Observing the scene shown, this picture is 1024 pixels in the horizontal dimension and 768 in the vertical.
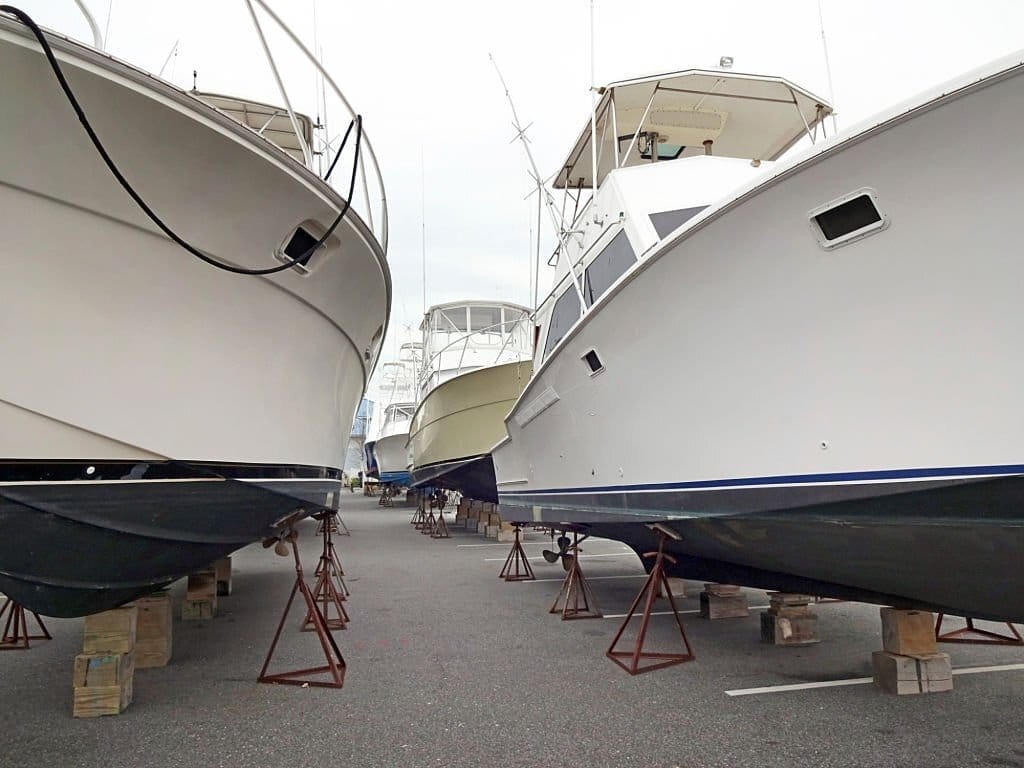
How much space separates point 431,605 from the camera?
6230mm

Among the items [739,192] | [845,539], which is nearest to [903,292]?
[739,192]

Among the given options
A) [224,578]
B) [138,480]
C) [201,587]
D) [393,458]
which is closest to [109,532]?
[138,480]

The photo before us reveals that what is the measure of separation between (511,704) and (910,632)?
7.42ft

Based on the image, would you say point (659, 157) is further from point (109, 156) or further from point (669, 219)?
point (109, 156)

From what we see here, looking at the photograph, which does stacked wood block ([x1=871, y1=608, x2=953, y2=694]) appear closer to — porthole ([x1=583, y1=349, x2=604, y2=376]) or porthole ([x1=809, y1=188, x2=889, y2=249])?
porthole ([x1=583, y1=349, x2=604, y2=376])

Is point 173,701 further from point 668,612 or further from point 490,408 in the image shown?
point 490,408

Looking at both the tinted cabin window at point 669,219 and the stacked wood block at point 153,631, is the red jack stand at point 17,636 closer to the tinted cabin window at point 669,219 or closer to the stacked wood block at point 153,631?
the stacked wood block at point 153,631

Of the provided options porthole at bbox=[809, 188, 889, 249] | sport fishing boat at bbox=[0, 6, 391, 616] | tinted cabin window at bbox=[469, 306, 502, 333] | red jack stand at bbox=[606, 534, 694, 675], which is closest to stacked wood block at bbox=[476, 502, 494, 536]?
tinted cabin window at bbox=[469, 306, 502, 333]

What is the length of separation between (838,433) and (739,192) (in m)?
1.10

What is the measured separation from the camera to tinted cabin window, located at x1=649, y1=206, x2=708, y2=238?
457cm

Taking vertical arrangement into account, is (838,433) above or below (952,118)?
below

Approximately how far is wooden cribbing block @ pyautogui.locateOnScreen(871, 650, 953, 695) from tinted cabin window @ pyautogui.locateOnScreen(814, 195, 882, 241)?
2487 mm

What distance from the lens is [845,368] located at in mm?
2648

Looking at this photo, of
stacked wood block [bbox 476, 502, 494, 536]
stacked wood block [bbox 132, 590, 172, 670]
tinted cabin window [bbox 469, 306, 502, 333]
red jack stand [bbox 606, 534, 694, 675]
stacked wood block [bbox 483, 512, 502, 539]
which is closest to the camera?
red jack stand [bbox 606, 534, 694, 675]
